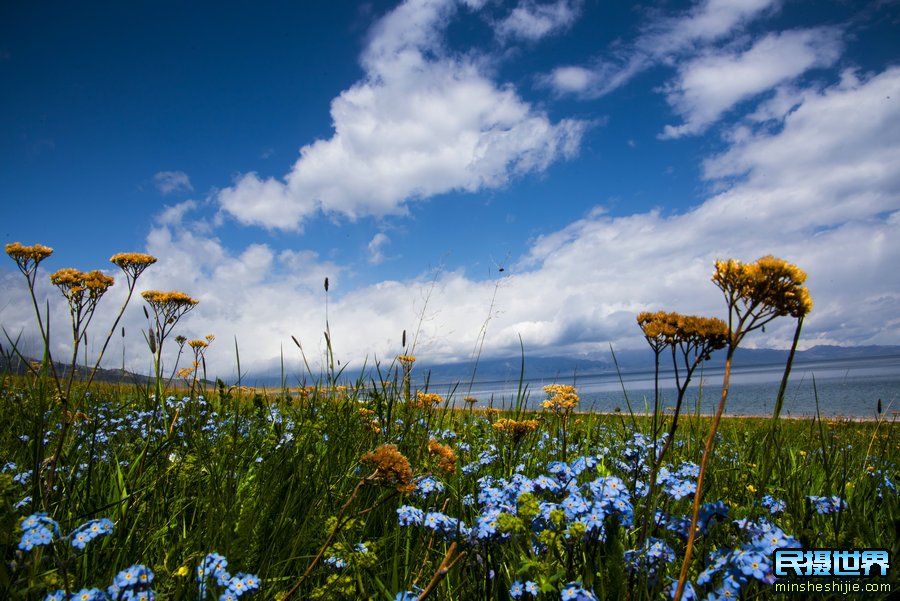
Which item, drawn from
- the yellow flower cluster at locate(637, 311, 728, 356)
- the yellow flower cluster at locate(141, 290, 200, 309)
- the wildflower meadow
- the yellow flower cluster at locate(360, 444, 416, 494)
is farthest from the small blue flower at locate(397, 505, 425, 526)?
the yellow flower cluster at locate(141, 290, 200, 309)

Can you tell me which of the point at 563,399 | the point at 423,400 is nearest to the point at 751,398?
the point at 563,399

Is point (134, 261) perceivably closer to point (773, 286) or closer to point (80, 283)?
point (80, 283)

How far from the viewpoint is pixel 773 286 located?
206 cm

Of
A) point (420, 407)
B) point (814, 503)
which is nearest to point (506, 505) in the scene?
point (814, 503)

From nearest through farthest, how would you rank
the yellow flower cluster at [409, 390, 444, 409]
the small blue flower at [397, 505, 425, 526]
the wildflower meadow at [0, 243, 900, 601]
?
the wildflower meadow at [0, 243, 900, 601], the small blue flower at [397, 505, 425, 526], the yellow flower cluster at [409, 390, 444, 409]

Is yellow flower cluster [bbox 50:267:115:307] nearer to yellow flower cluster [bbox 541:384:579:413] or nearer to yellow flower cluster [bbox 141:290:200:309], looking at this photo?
yellow flower cluster [bbox 141:290:200:309]

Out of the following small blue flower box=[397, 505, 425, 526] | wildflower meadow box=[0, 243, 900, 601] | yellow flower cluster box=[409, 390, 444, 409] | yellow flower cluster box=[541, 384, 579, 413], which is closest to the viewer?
wildflower meadow box=[0, 243, 900, 601]

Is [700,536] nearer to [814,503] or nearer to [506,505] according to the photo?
[506,505]

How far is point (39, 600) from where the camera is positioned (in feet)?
6.44

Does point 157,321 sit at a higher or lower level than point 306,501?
higher

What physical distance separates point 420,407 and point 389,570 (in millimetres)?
2993

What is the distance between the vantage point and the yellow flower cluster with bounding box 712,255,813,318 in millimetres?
2053

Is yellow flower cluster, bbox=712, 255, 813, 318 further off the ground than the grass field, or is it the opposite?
yellow flower cluster, bbox=712, 255, 813, 318

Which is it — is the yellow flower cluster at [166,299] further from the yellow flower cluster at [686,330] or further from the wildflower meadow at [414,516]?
the yellow flower cluster at [686,330]
